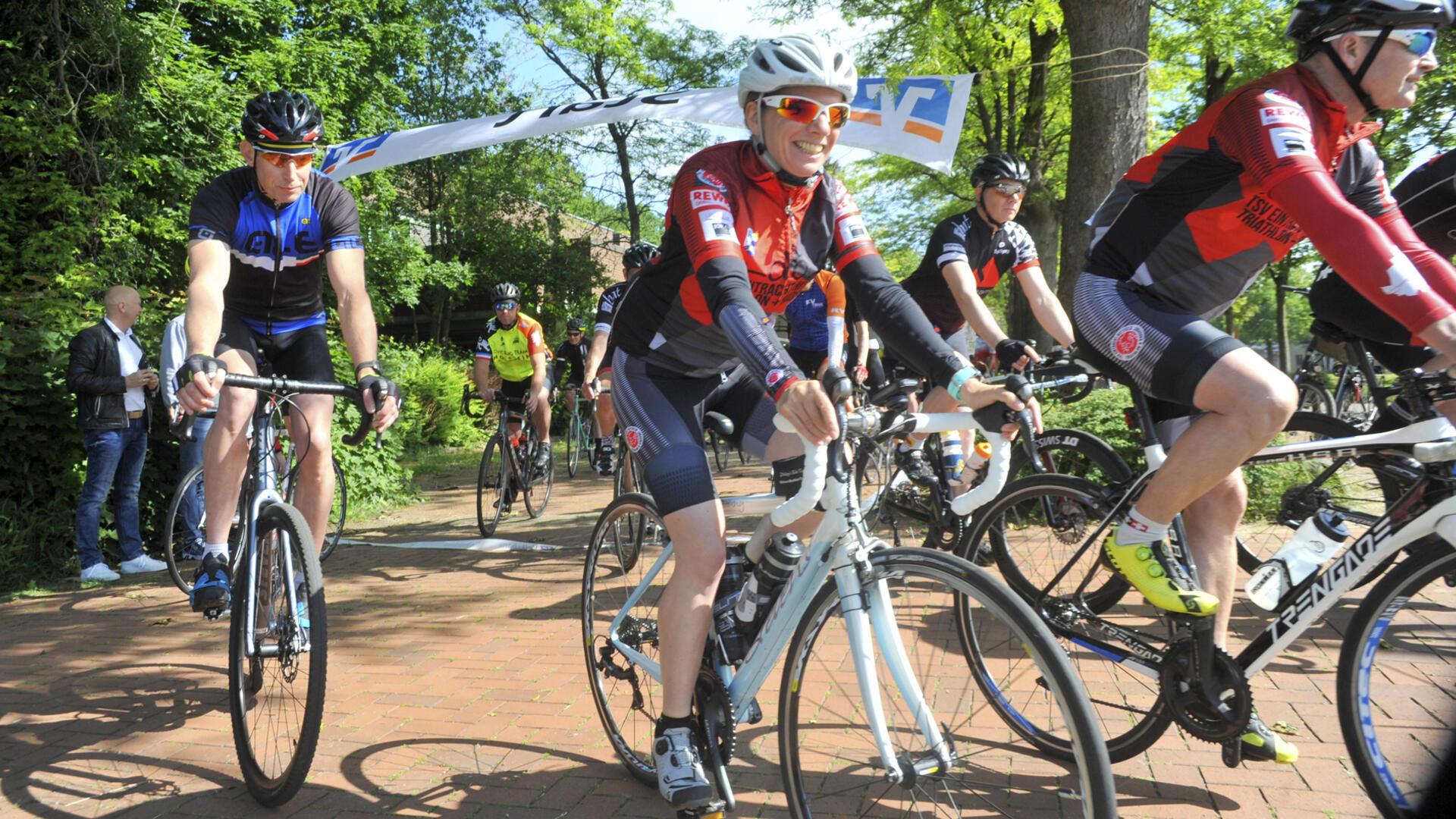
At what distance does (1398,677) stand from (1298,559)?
545mm

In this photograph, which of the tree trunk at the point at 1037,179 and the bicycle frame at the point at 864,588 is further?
the tree trunk at the point at 1037,179

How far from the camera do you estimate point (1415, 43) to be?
264cm

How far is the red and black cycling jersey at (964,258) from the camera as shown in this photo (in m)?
5.60

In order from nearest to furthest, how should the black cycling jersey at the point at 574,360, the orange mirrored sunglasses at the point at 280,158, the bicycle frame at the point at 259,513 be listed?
1. the bicycle frame at the point at 259,513
2. the orange mirrored sunglasses at the point at 280,158
3. the black cycling jersey at the point at 574,360

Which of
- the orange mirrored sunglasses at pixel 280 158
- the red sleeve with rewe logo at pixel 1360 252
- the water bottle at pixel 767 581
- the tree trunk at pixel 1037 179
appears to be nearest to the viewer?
the red sleeve with rewe logo at pixel 1360 252

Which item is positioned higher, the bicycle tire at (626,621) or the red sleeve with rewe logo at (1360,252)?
the red sleeve with rewe logo at (1360,252)

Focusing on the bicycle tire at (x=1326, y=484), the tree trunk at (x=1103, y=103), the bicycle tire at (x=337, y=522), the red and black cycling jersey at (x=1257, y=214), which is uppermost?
the tree trunk at (x=1103, y=103)

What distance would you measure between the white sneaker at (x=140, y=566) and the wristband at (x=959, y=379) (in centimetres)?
672

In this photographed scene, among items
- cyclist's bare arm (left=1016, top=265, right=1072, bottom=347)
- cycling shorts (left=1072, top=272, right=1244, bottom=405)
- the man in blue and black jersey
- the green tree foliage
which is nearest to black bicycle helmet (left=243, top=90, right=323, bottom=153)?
the man in blue and black jersey

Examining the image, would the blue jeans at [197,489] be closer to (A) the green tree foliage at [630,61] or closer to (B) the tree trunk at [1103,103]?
(B) the tree trunk at [1103,103]

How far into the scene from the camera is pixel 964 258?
5508mm

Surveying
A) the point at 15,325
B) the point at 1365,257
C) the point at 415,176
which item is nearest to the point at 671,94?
the point at 15,325

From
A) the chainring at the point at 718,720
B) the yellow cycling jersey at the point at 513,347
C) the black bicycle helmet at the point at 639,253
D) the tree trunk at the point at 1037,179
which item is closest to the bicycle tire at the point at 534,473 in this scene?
the yellow cycling jersey at the point at 513,347

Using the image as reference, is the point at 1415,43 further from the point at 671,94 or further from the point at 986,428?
the point at 671,94
